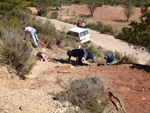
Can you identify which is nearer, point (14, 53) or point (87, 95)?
point (87, 95)

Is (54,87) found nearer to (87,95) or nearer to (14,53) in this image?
(87,95)

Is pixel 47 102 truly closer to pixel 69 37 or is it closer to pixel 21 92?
pixel 21 92

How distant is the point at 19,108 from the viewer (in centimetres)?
374

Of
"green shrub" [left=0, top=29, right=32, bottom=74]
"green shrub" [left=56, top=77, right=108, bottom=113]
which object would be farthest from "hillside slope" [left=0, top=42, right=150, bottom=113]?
"green shrub" [left=0, top=29, right=32, bottom=74]

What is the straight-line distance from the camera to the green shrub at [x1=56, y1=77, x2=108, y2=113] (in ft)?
13.3

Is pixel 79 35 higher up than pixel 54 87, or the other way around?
pixel 54 87

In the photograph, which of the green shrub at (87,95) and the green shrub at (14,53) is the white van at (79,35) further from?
the green shrub at (87,95)

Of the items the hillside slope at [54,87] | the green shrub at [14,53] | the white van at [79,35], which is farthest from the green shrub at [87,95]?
the white van at [79,35]

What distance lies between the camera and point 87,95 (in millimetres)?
4270

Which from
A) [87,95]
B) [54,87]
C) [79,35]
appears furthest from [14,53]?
[79,35]

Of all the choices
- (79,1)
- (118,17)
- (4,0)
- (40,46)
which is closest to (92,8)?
(118,17)

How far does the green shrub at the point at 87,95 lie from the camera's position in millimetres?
4047

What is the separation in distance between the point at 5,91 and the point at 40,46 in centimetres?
704

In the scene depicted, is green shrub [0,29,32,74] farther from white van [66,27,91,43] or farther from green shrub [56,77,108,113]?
white van [66,27,91,43]
